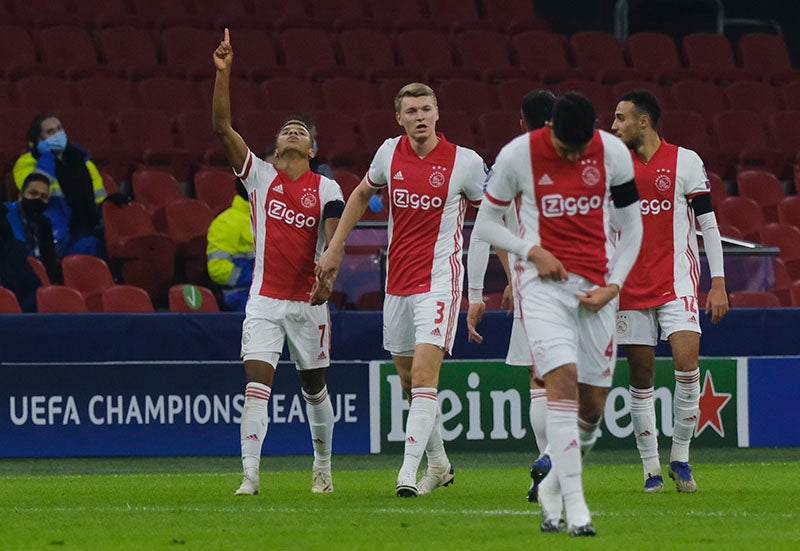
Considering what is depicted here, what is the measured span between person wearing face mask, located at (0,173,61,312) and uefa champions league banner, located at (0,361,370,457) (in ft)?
3.50

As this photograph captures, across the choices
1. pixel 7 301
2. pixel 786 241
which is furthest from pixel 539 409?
pixel 786 241

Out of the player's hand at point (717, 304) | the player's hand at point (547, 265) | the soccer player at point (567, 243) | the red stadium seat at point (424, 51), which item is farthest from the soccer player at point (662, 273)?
the red stadium seat at point (424, 51)

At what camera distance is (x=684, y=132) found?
18000 mm

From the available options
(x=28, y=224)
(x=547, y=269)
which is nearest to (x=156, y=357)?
(x=28, y=224)

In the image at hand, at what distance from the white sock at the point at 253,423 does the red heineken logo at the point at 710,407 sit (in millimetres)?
4672

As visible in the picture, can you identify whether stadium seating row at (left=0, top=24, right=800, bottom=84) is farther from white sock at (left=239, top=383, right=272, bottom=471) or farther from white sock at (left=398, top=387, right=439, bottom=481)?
white sock at (left=398, top=387, right=439, bottom=481)

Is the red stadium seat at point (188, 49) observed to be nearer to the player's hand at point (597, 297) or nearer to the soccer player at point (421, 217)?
the soccer player at point (421, 217)

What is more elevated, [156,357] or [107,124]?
[107,124]

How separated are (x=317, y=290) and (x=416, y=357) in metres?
0.68

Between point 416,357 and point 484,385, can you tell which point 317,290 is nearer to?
point 416,357

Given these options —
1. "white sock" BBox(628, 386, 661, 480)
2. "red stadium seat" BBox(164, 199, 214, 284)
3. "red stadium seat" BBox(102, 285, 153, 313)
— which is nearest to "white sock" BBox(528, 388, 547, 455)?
"white sock" BBox(628, 386, 661, 480)

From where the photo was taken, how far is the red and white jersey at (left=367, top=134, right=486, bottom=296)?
861 centimetres

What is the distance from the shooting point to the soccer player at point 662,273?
8.84 meters

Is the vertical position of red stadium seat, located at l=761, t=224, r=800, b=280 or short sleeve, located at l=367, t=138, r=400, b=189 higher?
short sleeve, located at l=367, t=138, r=400, b=189
